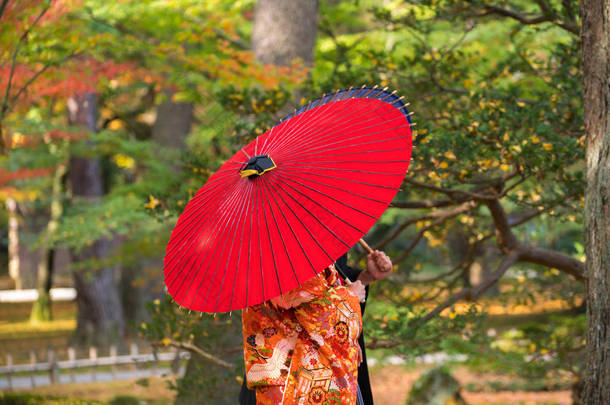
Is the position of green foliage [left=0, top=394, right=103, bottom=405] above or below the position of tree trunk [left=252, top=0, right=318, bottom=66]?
A: below

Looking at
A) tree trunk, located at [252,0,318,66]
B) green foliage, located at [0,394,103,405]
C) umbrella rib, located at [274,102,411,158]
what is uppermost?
tree trunk, located at [252,0,318,66]

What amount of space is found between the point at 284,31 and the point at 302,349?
484 centimetres

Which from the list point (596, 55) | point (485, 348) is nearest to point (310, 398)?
point (596, 55)

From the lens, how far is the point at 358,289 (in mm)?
2768

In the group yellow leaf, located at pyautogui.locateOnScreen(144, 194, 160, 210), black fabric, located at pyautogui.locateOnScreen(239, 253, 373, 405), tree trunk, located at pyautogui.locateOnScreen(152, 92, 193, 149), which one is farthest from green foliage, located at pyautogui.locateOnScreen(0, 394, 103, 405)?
tree trunk, located at pyautogui.locateOnScreen(152, 92, 193, 149)

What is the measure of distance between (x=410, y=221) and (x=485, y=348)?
2248 mm

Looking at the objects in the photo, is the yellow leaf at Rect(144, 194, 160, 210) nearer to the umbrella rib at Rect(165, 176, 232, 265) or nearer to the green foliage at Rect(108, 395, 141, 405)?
the umbrella rib at Rect(165, 176, 232, 265)

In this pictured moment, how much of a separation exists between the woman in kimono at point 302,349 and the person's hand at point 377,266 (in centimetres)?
39

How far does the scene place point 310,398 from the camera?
7.80 feet

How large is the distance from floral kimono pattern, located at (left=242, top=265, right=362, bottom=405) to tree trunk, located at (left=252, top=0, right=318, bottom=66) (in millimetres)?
4556

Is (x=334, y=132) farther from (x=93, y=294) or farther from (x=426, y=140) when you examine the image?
(x=93, y=294)

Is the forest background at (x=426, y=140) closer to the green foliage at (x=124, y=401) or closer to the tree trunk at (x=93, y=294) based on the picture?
the tree trunk at (x=93, y=294)

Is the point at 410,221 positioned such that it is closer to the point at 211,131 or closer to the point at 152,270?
the point at 211,131

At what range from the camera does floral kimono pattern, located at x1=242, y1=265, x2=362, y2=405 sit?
240cm
